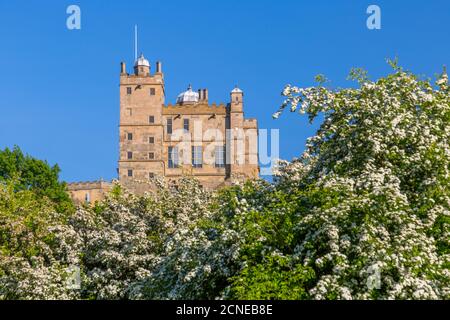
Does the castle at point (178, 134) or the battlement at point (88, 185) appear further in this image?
the battlement at point (88, 185)

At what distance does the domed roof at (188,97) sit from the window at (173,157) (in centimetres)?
768

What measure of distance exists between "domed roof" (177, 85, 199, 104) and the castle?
13.0ft

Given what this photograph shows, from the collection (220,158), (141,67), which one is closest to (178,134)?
(220,158)

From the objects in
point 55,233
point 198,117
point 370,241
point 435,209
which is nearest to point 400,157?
point 435,209

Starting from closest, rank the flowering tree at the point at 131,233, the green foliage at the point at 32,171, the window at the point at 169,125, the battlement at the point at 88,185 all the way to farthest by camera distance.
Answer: the flowering tree at the point at 131,233
the green foliage at the point at 32,171
the window at the point at 169,125
the battlement at the point at 88,185

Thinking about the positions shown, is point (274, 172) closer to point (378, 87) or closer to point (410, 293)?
point (378, 87)

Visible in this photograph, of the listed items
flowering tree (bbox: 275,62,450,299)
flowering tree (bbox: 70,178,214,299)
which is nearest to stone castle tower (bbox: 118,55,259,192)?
flowering tree (bbox: 70,178,214,299)

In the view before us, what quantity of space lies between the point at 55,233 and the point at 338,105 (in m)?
14.1

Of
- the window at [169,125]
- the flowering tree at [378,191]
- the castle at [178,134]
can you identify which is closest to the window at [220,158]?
the castle at [178,134]

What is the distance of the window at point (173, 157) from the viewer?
10431 cm

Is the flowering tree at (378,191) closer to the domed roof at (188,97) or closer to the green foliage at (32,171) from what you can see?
the green foliage at (32,171)

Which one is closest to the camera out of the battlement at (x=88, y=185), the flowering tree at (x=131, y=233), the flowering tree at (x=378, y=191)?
the flowering tree at (x=378, y=191)

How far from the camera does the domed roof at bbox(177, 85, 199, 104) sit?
111812mm

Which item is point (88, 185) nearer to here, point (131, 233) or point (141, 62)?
point (141, 62)
